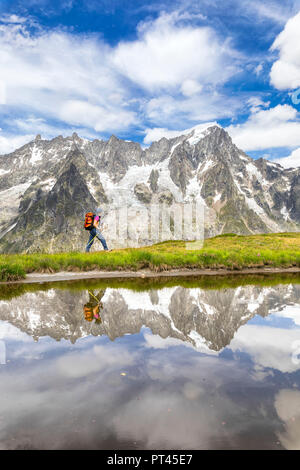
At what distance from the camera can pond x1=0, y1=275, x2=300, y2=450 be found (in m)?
3.73

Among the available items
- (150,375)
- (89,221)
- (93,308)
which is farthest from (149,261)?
(150,375)

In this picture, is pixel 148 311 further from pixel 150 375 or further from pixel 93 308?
pixel 150 375

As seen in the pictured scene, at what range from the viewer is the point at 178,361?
5.66 metres

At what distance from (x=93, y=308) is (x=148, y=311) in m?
1.69

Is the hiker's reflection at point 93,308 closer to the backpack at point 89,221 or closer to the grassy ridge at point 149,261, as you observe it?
the grassy ridge at point 149,261

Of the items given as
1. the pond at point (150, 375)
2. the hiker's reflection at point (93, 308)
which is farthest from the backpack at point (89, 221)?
the pond at point (150, 375)

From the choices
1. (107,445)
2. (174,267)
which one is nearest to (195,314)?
(107,445)

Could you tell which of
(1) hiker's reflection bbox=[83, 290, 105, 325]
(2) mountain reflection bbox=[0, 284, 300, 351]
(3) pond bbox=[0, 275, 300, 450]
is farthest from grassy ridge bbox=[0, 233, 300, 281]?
(3) pond bbox=[0, 275, 300, 450]

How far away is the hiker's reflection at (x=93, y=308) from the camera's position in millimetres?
8508

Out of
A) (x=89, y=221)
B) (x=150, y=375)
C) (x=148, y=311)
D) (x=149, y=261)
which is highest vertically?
(x=89, y=221)

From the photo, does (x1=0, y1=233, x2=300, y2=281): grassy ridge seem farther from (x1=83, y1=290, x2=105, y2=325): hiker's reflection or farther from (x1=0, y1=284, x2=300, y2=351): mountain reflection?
(x1=83, y1=290, x2=105, y2=325): hiker's reflection

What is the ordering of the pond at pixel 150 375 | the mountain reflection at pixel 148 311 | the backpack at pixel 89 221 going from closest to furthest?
the pond at pixel 150 375 < the mountain reflection at pixel 148 311 < the backpack at pixel 89 221

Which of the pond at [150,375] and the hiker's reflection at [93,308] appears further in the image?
the hiker's reflection at [93,308]

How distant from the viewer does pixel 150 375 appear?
515 cm
